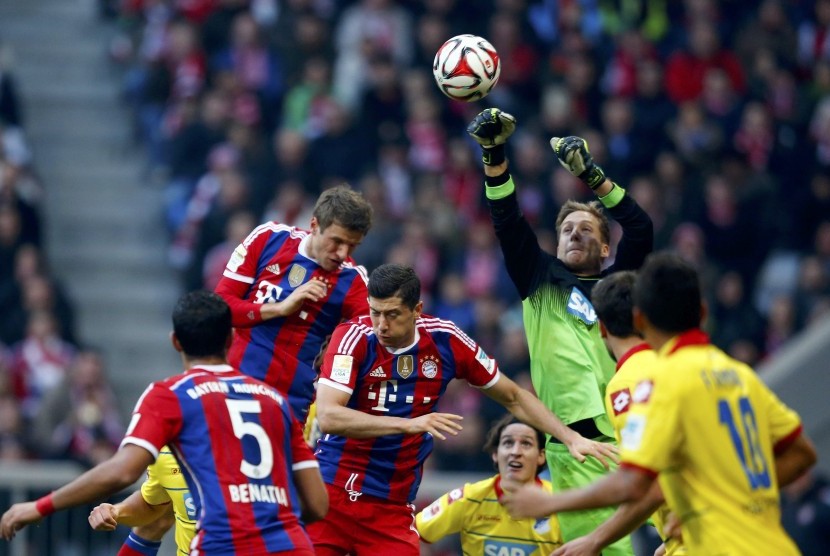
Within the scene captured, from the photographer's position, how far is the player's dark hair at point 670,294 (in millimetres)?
6359

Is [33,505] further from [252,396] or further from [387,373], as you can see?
[387,373]

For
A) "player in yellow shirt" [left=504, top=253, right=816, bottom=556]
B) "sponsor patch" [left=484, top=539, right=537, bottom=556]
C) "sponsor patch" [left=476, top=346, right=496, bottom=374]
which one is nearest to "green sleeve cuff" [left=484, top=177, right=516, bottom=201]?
"sponsor patch" [left=476, top=346, right=496, bottom=374]

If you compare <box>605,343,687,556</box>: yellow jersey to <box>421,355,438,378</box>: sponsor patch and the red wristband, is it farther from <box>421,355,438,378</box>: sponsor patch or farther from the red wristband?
the red wristband

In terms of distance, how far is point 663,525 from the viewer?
756 centimetres

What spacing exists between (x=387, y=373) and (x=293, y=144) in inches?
348

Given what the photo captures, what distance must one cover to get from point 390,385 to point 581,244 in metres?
1.47

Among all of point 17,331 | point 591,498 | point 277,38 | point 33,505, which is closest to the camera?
point 591,498

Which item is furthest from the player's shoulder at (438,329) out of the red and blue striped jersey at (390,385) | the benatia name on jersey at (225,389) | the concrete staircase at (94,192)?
the concrete staircase at (94,192)

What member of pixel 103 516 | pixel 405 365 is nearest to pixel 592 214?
pixel 405 365

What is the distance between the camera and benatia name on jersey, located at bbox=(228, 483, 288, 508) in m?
6.69

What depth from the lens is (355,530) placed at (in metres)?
8.62

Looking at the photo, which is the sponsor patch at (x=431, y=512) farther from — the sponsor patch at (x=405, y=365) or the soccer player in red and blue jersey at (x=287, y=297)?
the sponsor patch at (x=405, y=365)

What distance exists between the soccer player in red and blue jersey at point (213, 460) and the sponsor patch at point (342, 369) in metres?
1.52

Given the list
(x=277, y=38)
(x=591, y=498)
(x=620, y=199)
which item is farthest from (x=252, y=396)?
(x=277, y=38)
